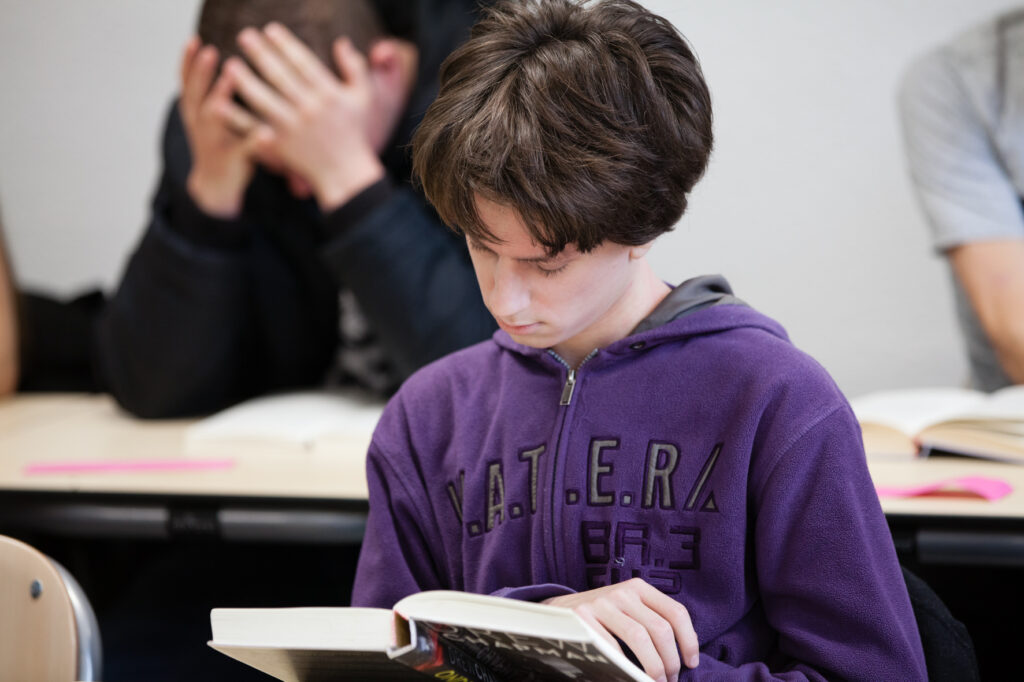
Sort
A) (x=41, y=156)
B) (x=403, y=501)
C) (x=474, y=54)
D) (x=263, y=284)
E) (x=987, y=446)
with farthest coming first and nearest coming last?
(x=41, y=156)
(x=263, y=284)
(x=987, y=446)
(x=403, y=501)
(x=474, y=54)

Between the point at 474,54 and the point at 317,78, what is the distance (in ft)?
2.42

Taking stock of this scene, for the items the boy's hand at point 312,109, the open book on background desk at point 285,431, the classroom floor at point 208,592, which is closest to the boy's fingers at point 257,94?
the boy's hand at point 312,109

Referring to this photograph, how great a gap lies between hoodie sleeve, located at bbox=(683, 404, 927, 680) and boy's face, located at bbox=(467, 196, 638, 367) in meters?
0.16

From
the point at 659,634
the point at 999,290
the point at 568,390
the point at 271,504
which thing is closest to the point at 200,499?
the point at 271,504

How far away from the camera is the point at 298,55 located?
4.49 ft

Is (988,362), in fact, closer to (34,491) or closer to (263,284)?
(263,284)

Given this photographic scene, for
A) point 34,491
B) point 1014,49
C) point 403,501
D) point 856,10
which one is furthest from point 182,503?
point 1014,49

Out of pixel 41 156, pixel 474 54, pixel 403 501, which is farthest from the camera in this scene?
pixel 41 156

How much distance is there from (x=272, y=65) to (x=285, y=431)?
482mm

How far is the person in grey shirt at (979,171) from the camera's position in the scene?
4.52 feet

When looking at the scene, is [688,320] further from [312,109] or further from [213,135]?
[213,135]

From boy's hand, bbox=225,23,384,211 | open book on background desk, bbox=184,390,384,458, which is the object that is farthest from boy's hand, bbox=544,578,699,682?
boy's hand, bbox=225,23,384,211

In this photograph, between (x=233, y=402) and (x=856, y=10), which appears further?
(x=233, y=402)

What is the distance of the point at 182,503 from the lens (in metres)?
1.14
